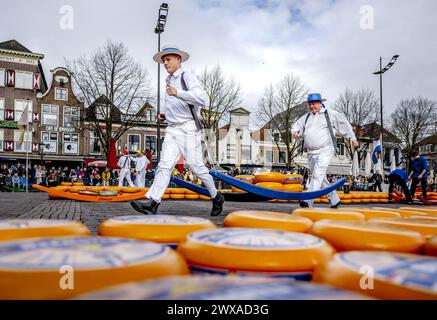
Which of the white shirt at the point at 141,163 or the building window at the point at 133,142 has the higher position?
the building window at the point at 133,142

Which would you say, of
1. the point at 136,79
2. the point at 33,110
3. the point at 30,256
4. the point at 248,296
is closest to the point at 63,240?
the point at 30,256

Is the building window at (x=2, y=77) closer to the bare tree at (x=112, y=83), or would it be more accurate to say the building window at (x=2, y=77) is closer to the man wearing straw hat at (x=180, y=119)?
the bare tree at (x=112, y=83)

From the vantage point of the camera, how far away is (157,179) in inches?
163

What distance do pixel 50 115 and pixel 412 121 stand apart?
35448 millimetres

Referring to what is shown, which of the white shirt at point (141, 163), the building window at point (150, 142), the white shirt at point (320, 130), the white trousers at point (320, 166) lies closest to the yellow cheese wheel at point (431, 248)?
the white trousers at point (320, 166)

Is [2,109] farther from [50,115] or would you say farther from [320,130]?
[320,130]

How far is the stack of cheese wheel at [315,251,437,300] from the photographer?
2.56ft

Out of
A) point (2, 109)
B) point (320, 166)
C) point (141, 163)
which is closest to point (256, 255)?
point (320, 166)

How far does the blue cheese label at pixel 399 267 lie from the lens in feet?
2.59

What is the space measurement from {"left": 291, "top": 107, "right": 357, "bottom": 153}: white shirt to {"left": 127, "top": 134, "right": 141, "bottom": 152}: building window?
33817mm

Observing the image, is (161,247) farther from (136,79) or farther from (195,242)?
(136,79)

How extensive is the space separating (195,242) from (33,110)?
126ft

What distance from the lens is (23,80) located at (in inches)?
1362

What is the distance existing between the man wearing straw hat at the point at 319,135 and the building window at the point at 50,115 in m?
34.1
